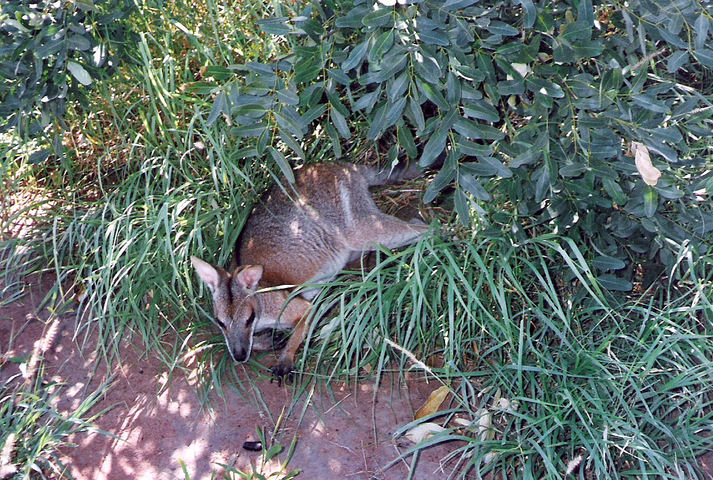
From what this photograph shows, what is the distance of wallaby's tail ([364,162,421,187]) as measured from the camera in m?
5.49

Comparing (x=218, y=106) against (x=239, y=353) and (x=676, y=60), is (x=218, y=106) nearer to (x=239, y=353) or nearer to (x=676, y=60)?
(x=239, y=353)

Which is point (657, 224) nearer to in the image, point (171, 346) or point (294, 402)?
point (294, 402)

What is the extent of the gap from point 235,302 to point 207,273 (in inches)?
10.4

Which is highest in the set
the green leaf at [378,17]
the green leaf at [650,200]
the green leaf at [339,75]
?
the green leaf at [378,17]

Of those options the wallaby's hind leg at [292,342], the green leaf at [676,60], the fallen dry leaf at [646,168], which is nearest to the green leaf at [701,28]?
the green leaf at [676,60]

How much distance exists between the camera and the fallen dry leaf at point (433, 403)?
4.51 meters

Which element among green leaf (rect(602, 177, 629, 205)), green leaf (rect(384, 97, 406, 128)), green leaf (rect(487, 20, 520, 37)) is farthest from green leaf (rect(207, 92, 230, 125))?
green leaf (rect(602, 177, 629, 205))

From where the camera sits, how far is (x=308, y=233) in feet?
17.6

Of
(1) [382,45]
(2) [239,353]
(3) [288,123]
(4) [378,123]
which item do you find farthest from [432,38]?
(2) [239,353]

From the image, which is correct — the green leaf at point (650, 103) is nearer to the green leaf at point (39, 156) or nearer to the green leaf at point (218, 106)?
the green leaf at point (218, 106)

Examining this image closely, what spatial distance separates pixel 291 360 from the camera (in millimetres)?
4902

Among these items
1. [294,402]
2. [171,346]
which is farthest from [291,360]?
[171,346]

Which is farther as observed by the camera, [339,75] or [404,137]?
[404,137]

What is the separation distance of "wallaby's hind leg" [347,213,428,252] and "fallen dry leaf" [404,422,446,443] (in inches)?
50.2
